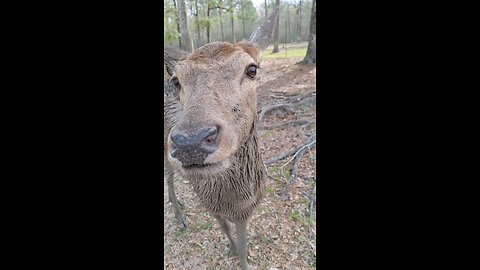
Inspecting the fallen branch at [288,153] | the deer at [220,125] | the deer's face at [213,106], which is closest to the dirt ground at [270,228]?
the fallen branch at [288,153]

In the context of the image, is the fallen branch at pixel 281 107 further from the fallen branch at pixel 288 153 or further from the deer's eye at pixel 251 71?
the deer's eye at pixel 251 71

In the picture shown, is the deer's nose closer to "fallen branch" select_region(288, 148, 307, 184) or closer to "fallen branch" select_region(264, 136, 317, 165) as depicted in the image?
"fallen branch" select_region(288, 148, 307, 184)

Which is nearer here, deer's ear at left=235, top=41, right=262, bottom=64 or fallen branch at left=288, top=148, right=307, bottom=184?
deer's ear at left=235, top=41, right=262, bottom=64

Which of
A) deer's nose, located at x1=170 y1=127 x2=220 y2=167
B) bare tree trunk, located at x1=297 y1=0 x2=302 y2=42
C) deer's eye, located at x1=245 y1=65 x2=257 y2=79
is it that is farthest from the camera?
bare tree trunk, located at x1=297 y1=0 x2=302 y2=42

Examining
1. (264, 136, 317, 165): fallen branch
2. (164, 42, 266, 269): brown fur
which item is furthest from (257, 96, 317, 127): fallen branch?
(164, 42, 266, 269): brown fur

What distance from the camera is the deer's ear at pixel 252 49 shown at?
196 cm

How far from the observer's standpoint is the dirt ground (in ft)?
9.51

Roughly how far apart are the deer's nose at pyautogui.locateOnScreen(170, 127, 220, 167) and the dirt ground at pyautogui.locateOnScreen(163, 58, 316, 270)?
1459 mm

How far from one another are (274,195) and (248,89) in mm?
2238

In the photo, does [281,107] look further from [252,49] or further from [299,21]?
[299,21]

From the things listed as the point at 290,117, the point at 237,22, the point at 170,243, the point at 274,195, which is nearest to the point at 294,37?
the point at 237,22

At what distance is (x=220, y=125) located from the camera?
1.42 m
